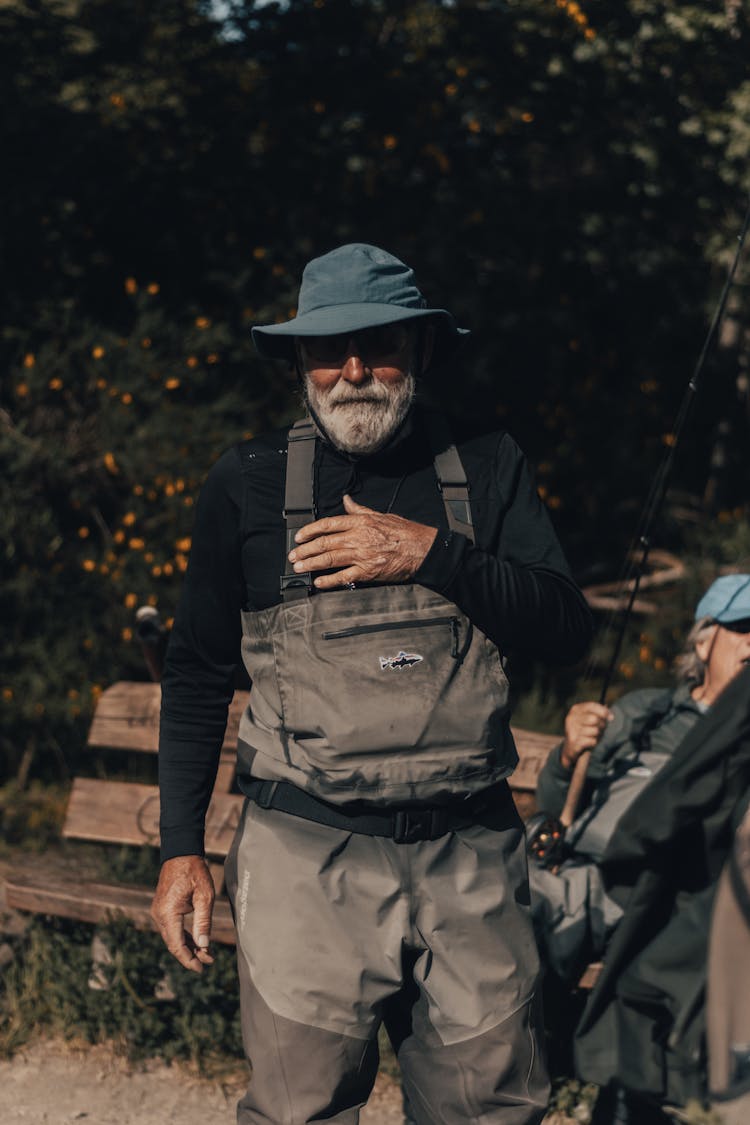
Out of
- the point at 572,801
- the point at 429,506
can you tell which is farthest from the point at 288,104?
the point at 429,506

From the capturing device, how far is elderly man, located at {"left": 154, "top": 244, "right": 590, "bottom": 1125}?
7.80 ft

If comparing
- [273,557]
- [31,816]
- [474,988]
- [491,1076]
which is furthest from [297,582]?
[31,816]

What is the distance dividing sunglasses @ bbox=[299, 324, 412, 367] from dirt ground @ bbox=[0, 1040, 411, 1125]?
8.22 feet

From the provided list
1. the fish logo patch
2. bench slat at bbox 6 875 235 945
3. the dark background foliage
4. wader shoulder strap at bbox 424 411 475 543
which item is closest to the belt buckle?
the fish logo patch

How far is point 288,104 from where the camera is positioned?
7363mm

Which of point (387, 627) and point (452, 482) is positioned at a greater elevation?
point (452, 482)

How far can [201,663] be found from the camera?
8.76 ft

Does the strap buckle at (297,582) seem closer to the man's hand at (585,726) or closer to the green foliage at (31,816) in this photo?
the man's hand at (585,726)

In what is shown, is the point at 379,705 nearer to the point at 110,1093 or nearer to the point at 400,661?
the point at 400,661

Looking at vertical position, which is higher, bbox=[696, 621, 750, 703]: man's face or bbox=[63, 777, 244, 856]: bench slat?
bbox=[696, 621, 750, 703]: man's face

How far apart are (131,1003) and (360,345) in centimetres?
259

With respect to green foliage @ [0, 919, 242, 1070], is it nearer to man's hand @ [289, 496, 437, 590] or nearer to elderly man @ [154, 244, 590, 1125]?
elderly man @ [154, 244, 590, 1125]

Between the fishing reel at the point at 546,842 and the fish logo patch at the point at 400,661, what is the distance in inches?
54.8

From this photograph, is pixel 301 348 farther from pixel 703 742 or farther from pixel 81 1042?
pixel 81 1042
